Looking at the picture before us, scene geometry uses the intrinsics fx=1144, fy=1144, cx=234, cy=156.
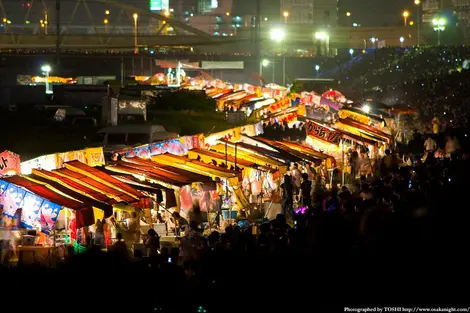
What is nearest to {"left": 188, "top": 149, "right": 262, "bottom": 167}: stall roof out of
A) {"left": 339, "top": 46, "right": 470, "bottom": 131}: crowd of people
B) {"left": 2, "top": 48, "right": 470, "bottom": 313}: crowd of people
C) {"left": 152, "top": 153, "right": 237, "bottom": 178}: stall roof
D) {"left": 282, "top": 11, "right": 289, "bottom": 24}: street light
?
{"left": 152, "top": 153, "right": 237, "bottom": 178}: stall roof

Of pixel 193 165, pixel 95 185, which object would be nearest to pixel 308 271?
pixel 95 185

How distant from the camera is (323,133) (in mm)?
31219

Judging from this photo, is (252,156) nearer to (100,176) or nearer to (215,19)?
(100,176)

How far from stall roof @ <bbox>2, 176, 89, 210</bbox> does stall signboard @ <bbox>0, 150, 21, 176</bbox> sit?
1.48 ft

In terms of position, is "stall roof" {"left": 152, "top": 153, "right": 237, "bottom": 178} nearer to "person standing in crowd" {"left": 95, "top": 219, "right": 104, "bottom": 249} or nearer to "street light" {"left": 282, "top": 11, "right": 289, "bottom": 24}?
"person standing in crowd" {"left": 95, "top": 219, "right": 104, "bottom": 249}

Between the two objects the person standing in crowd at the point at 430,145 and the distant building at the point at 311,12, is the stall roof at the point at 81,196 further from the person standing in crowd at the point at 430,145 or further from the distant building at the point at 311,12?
the distant building at the point at 311,12

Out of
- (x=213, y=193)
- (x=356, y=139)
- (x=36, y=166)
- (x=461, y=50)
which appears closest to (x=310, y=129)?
(x=356, y=139)

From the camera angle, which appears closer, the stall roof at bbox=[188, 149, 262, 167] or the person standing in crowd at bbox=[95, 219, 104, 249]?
the person standing in crowd at bbox=[95, 219, 104, 249]

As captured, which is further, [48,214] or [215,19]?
[215,19]

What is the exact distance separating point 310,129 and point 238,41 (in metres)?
107

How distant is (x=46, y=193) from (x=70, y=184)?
3.73 ft

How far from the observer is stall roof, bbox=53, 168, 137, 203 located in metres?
19.3

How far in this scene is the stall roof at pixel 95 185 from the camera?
63.2 feet

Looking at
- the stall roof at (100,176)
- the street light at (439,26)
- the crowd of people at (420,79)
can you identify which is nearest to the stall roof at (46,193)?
the stall roof at (100,176)
